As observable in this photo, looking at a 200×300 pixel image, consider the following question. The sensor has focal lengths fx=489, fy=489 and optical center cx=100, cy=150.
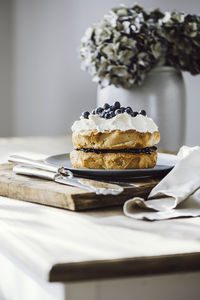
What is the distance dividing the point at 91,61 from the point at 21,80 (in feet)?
8.29

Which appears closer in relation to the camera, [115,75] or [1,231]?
[1,231]

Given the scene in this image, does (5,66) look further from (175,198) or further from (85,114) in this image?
(175,198)

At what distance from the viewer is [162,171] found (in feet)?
3.29

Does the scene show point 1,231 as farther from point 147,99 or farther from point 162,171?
point 147,99

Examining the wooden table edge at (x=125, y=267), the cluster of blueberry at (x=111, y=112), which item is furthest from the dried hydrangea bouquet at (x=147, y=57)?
the wooden table edge at (x=125, y=267)

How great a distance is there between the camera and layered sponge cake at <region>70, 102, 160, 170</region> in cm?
100

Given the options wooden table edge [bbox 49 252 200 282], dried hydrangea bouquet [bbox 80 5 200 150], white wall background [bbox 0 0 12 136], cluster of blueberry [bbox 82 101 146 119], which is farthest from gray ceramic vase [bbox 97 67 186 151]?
white wall background [bbox 0 0 12 136]

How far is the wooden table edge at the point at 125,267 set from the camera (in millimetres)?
549

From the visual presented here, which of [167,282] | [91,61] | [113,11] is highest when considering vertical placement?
[113,11]

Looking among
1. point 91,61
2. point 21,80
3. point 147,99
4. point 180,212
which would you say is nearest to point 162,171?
point 180,212

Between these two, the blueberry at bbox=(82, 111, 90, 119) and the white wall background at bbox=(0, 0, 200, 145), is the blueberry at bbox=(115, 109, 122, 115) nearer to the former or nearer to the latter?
the blueberry at bbox=(82, 111, 90, 119)

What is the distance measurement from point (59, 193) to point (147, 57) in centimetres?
105

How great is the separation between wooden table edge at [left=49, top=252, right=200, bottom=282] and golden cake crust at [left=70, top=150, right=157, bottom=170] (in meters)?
0.42

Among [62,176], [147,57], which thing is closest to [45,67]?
[147,57]
